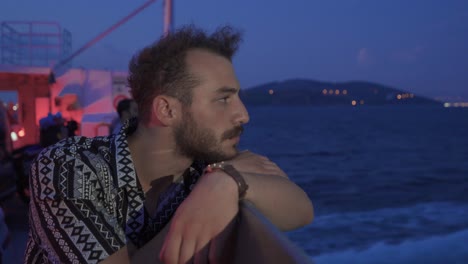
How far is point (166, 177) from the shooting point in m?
2.07

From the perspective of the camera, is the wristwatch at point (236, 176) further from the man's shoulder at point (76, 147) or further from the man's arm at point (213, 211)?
the man's shoulder at point (76, 147)

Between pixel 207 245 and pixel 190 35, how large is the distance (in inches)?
38.4

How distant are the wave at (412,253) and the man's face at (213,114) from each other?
13.1 metres

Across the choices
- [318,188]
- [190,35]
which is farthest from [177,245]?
[318,188]

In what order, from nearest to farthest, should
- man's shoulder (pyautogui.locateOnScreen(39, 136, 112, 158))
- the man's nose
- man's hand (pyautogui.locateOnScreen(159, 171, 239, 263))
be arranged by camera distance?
man's hand (pyautogui.locateOnScreen(159, 171, 239, 263)) < man's shoulder (pyautogui.locateOnScreen(39, 136, 112, 158)) < the man's nose

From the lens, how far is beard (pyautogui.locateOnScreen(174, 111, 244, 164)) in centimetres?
198

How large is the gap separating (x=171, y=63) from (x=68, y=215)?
0.69 m

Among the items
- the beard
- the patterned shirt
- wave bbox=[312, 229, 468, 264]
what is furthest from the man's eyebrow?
wave bbox=[312, 229, 468, 264]

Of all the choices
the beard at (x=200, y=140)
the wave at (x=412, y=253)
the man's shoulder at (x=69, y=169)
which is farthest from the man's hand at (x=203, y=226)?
the wave at (x=412, y=253)

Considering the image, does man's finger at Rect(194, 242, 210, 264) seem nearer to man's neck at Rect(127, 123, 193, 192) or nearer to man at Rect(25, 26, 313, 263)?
man at Rect(25, 26, 313, 263)

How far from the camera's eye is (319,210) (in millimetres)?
23703

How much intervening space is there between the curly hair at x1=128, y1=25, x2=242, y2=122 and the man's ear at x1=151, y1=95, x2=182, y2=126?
25mm

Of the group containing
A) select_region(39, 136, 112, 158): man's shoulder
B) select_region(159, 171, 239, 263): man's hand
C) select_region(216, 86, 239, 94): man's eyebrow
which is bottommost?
select_region(159, 171, 239, 263): man's hand

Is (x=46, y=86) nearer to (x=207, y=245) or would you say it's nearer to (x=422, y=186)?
(x=207, y=245)
